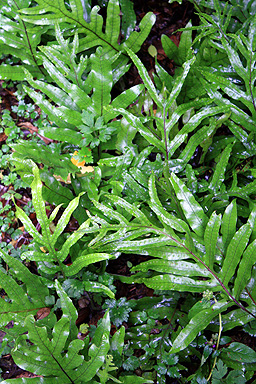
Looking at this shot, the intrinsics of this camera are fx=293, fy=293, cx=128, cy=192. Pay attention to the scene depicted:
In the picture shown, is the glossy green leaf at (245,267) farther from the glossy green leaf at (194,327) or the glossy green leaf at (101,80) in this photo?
the glossy green leaf at (101,80)

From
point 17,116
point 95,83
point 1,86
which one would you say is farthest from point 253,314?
point 1,86

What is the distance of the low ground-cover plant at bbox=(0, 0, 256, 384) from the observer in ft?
4.83

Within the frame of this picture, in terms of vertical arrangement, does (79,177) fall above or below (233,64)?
below

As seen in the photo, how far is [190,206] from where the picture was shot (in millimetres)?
1499

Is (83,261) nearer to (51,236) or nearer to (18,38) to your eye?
(51,236)

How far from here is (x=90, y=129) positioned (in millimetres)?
1815

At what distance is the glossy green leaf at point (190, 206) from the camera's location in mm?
1493

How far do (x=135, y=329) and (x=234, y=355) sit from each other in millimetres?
561

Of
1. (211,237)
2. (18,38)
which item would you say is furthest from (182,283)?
(18,38)

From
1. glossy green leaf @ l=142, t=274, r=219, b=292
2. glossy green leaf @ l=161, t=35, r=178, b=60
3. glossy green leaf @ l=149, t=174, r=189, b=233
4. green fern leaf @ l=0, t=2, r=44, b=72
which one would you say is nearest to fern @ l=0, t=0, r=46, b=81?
green fern leaf @ l=0, t=2, r=44, b=72

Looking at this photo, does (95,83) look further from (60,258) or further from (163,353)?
(163,353)

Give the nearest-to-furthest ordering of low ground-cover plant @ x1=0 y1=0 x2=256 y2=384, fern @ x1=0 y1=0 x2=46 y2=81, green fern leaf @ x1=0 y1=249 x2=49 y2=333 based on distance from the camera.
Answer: low ground-cover plant @ x1=0 y1=0 x2=256 y2=384 < green fern leaf @ x1=0 y1=249 x2=49 y2=333 < fern @ x1=0 y1=0 x2=46 y2=81

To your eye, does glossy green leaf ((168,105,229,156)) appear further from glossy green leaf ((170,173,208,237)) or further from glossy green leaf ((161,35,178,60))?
glossy green leaf ((161,35,178,60))

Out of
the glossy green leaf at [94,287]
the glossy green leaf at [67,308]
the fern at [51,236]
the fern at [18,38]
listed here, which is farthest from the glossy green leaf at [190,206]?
the fern at [18,38]
